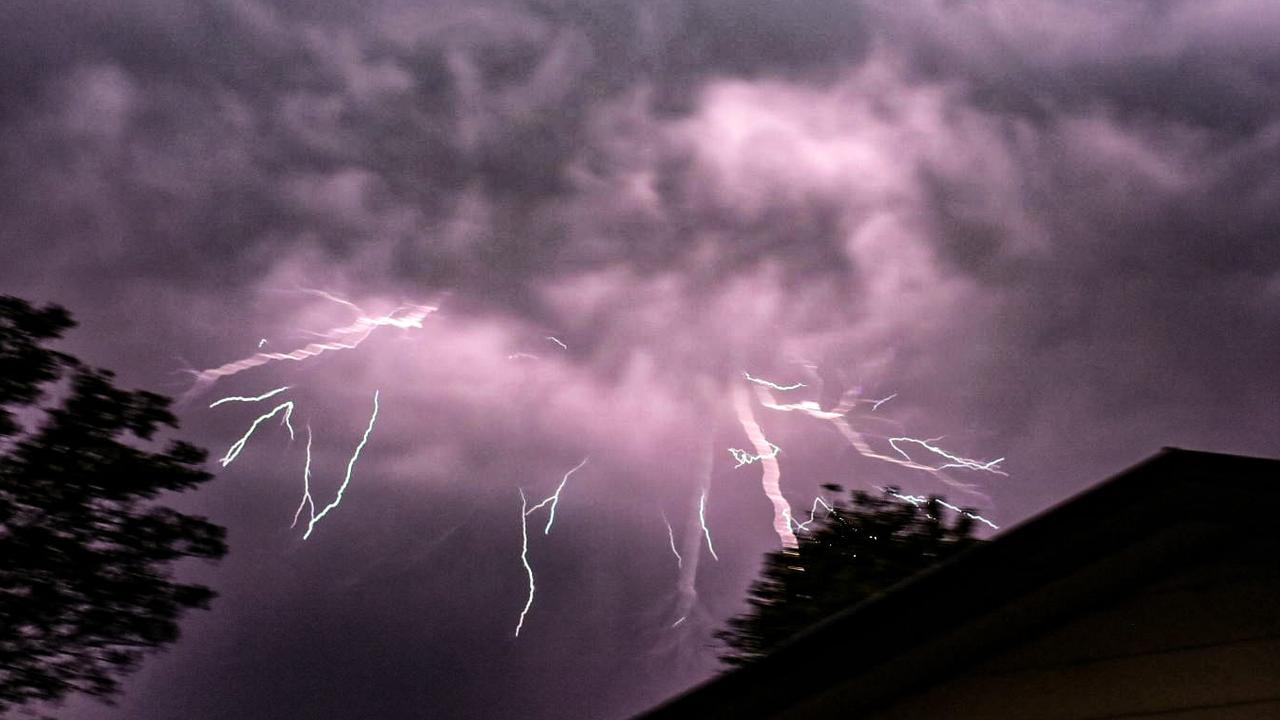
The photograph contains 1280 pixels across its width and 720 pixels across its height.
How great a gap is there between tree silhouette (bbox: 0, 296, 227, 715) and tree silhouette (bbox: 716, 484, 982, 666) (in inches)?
286

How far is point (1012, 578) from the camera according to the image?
9.21 feet

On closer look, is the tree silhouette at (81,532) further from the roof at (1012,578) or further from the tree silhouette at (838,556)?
the roof at (1012,578)

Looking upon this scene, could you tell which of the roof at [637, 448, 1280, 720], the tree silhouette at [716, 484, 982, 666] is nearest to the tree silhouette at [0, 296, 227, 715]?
the tree silhouette at [716, 484, 982, 666]

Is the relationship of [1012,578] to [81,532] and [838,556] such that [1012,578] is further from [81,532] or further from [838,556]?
[81,532]

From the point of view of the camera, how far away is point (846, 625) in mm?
2734

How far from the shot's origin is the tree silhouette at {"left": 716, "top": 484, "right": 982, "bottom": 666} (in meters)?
11.7

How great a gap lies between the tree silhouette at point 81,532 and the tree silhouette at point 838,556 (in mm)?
7272

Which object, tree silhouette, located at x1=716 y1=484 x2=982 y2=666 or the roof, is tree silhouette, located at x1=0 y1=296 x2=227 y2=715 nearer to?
tree silhouette, located at x1=716 y1=484 x2=982 y2=666

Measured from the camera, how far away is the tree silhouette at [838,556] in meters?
11.7

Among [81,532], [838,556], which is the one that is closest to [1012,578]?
[838,556]

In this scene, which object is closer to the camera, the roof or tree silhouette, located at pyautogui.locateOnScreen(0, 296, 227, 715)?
the roof

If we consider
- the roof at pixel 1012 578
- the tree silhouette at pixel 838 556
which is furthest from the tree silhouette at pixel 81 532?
the roof at pixel 1012 578

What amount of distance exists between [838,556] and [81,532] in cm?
988

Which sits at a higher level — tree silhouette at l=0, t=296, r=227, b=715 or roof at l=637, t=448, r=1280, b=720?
tree silhouette at l=0, t=296, r=227, b=715
